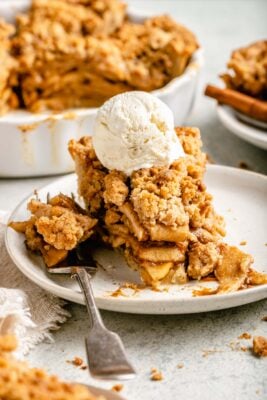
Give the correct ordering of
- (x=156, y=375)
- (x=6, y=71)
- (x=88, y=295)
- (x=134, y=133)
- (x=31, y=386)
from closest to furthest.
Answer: (x=31, y=386)
(x=156, y=375)
(x=88, y=295)
(x=134, y=133)
(x=6, y=71)

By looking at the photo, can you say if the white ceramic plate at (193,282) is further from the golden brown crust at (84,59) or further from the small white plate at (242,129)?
the golden brown crust at (84,59)

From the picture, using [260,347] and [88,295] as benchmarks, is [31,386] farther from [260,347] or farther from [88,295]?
[260,347]

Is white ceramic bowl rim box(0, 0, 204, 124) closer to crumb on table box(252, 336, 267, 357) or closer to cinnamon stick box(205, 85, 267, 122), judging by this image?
cinnamon stick box(205, 85, 267, 122)

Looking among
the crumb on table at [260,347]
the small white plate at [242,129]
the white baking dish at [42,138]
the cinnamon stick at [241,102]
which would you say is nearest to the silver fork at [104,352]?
the crumb on table at [260,347]

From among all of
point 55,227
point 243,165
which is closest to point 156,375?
point 55,227

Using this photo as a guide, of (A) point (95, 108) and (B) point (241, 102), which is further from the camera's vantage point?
(A) point (95, 108)

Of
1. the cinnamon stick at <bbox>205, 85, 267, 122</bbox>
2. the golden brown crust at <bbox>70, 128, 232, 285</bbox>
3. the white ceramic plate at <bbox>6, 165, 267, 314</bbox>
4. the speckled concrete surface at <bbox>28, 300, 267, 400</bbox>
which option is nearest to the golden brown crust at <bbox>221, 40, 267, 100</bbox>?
the cinnamon stick at <bbox>205, 85, 267, 122</bbox>
